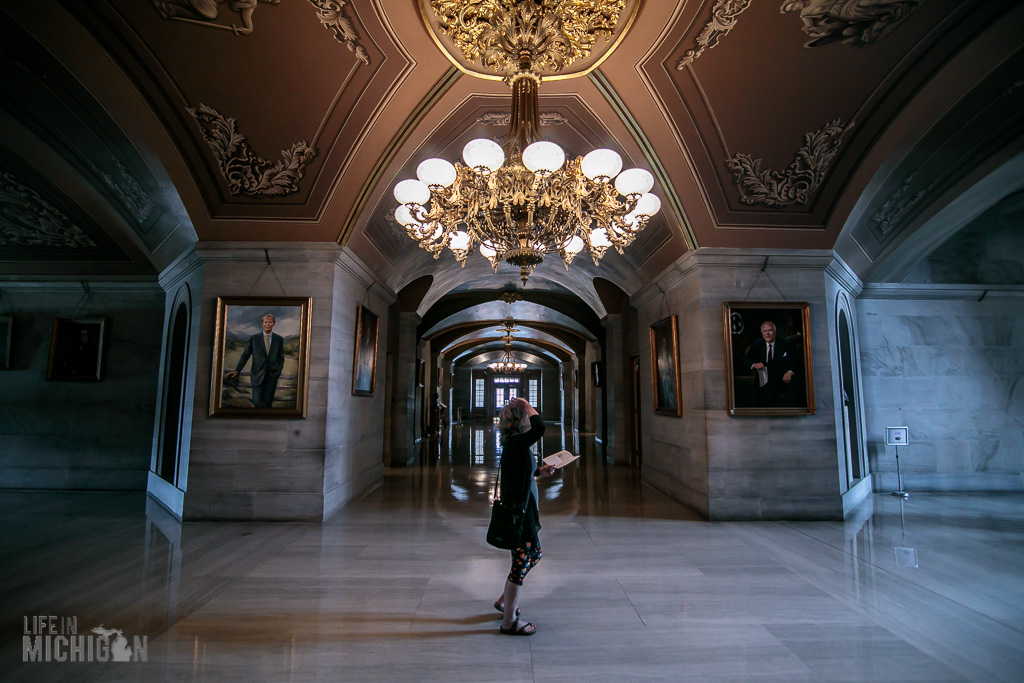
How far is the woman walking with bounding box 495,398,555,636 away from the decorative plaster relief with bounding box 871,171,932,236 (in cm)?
611

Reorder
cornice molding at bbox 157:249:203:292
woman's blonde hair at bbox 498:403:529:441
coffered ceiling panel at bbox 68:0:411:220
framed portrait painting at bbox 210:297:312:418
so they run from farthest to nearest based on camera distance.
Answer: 1. cornice molding at bbox 157:249:203:292
2. framed portrait painting at bbox 210:297:312:418
3. coffered ceiling panel at bbox 68:0:411:220
4. woman's blonde hair at bbox 498:403:529:441

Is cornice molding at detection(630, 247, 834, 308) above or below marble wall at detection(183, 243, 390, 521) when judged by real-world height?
above

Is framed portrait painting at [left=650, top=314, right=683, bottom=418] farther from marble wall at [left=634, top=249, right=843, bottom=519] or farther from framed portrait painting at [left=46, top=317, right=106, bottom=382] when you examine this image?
framed portrait painting at [left=46, top=317, right=106, bottom=382]

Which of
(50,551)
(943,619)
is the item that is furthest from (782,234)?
(50,551)

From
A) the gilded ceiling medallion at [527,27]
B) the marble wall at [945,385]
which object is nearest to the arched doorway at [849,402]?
the marble wall at [945,385]

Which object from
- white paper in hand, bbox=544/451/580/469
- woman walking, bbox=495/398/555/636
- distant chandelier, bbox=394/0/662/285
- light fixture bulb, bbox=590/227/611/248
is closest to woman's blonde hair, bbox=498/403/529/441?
woman walking, bbox=495/398/555/636

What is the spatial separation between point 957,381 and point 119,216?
13.2 metres

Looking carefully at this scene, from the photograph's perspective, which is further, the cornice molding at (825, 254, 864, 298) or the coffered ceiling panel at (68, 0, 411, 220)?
the cornice molding at (825, 254, 864, 298)

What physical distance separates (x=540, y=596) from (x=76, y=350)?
912cm

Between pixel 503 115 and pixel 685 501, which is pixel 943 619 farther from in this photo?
pixel 503 115

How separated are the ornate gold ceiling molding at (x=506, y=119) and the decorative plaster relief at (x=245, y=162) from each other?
1969 millimetres

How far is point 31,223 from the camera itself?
706 centimetres

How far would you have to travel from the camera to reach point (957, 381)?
8.05 m

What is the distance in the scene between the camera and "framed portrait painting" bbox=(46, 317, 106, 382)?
8188 mm
